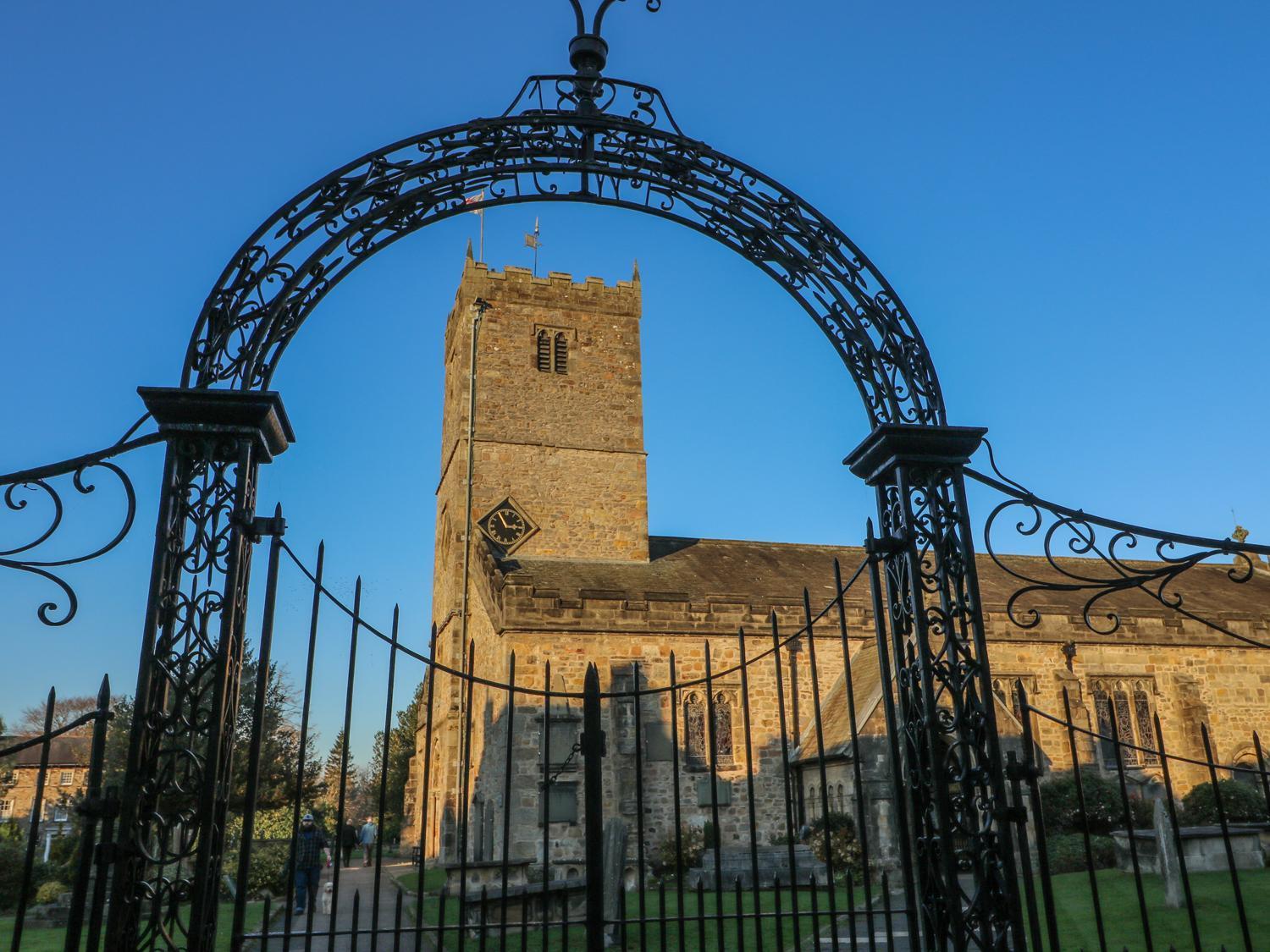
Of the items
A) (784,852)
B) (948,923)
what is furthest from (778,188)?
(784,852)

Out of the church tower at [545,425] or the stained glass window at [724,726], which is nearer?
the stained glass window at [724,726]

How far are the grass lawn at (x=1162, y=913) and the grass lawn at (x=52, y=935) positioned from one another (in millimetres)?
8096

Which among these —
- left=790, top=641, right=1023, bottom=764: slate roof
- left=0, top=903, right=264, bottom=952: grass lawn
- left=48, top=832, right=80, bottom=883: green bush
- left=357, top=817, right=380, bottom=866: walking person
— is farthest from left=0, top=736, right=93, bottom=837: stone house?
left=790, top=641, right=1023, bottom=764: slate roof

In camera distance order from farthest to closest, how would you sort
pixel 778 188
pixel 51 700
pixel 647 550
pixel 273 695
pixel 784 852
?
1. pixel 647 550
2. pixel 273 695
3. pixel 784 852
4. pixel 778 188
5. pixel 51 700

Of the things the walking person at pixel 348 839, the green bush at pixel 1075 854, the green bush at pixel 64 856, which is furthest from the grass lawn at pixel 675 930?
the green bush at pixel 64 856

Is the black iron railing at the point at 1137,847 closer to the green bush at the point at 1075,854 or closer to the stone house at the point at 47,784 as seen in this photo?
the green bush at the point at 1075,854

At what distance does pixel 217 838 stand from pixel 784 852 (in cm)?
1191

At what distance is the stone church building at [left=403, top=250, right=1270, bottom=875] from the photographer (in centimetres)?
1892

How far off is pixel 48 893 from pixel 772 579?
16.3 meters

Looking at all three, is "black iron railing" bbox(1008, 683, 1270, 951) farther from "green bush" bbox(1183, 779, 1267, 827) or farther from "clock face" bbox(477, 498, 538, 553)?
"clock face" bbox(477, 498, 538, 553)

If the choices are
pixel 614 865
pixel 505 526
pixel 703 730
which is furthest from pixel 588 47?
pixel 505 526

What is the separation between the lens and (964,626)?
4875mm

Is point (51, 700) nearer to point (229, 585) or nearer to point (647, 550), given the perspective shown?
point (229, 585)

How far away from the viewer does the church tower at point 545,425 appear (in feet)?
87.5
